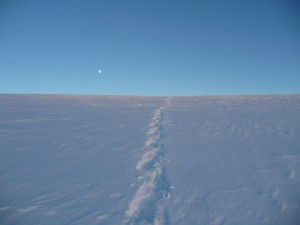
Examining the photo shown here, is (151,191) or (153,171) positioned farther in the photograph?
(153,171)

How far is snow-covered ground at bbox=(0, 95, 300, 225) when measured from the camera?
15.2 ft

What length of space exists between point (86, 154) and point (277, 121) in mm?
5987

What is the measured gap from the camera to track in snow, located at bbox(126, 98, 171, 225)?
4.59 metres

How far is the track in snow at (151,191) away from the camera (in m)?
4.59

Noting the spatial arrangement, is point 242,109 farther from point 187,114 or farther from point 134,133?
point 134,133

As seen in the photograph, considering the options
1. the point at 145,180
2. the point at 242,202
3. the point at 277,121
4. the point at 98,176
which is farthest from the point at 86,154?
the point at 277,121

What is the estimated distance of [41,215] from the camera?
465 cm

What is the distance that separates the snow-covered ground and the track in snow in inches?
0.6

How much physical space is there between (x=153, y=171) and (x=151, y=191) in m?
0.78

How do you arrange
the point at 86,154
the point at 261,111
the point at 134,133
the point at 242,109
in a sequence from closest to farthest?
the point at 86,154, the point at 134,133, the point at 261,111, the point at 242,109

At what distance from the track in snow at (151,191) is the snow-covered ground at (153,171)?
16 mm

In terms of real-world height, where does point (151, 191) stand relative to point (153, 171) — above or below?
below

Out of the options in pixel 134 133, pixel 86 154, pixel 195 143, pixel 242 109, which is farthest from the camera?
pixel 242 109

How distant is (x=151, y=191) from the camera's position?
5.29 meters
